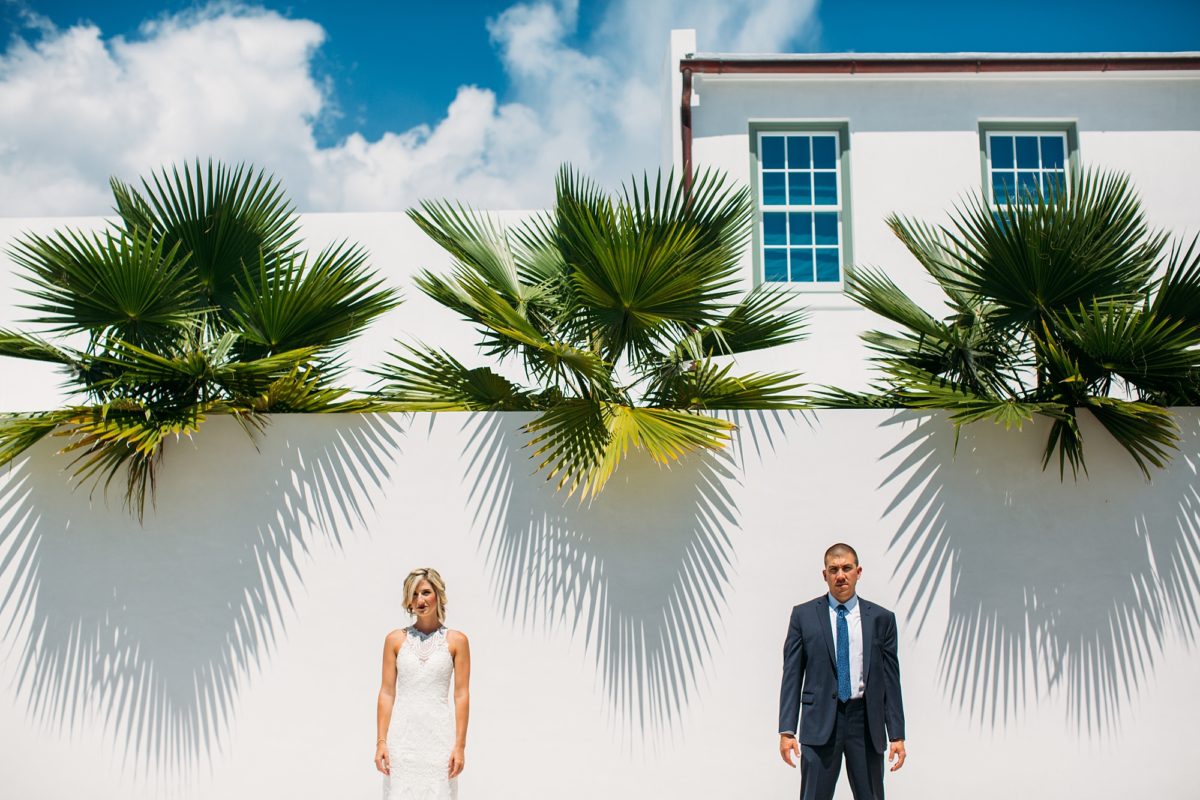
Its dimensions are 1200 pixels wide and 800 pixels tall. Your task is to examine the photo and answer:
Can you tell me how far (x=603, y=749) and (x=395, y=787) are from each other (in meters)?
1.30

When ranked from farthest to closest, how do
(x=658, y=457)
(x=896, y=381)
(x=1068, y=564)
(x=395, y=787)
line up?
(x=896, y=381)
(x=1068, y=564)
(x=658, y=457)
(x=395, y=787)

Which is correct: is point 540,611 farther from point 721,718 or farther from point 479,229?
point 479,229

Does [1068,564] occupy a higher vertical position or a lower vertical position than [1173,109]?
lower

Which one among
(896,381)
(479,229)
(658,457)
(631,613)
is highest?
(479,229)

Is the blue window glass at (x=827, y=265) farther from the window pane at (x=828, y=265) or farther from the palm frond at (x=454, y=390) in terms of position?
the palm frond at (x=454, y=390)

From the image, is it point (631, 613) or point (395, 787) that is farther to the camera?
point (631, 613)

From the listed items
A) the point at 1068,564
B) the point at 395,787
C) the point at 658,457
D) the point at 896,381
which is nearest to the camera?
the point at 395,787

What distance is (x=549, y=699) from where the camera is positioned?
5195mm

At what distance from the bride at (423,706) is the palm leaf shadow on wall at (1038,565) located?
8.33ft

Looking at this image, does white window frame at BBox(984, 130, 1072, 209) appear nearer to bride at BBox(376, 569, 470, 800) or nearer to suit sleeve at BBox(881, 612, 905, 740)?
suit sleeve at BBox(881, 612, 905, 740)

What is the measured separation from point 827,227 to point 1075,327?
4.65m

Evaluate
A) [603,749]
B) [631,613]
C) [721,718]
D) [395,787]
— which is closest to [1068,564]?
[721,718]

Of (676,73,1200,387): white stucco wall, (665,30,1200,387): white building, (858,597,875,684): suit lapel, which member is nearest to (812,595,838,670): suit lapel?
(858,597,875,684): suit lapel

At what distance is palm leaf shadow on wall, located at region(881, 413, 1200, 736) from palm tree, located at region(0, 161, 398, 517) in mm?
3337
